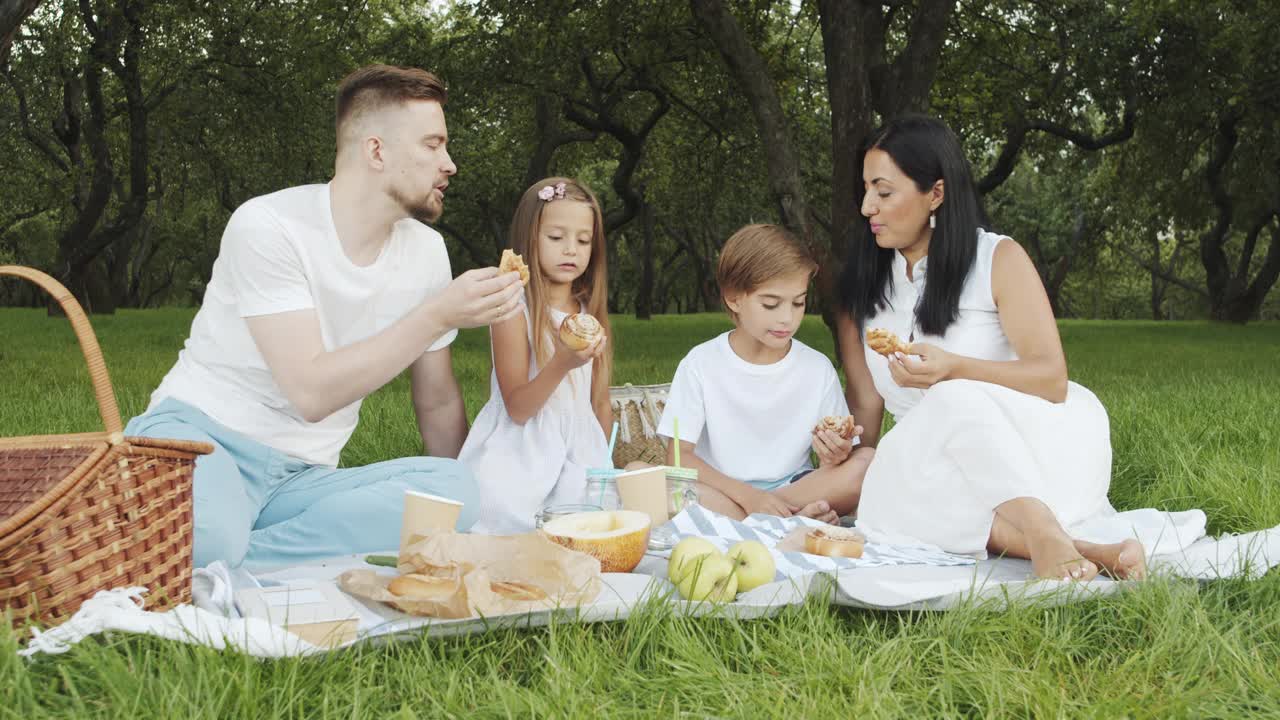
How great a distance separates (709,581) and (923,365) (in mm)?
1120

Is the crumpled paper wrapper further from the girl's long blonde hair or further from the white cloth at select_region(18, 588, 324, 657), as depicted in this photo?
the girl's long blonde hair

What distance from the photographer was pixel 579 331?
11.6ft

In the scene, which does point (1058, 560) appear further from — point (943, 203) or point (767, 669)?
point (943, 203)

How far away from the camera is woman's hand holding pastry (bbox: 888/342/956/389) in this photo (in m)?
3.20

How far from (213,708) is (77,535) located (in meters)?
0.56

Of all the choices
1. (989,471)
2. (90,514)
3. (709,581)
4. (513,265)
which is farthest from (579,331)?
(90,514)

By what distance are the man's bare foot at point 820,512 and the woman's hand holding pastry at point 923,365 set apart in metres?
0.77

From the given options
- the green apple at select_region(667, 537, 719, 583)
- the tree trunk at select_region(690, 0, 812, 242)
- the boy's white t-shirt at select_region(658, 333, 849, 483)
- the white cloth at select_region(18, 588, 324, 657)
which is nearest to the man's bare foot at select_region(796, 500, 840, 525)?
the boy's white t-shirt at select_region(658, 333, 849, 483)

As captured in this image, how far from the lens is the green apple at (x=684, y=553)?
2598mm

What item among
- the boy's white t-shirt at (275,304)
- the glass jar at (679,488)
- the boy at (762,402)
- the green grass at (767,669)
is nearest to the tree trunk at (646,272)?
the boy at (762,402)

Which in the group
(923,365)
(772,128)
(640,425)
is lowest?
(640,425)

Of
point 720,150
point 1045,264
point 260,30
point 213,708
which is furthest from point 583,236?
point 1045,264

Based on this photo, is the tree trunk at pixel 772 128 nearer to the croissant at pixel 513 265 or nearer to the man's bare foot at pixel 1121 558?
the croissant at pixel 513 265

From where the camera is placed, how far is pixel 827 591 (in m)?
2.46
